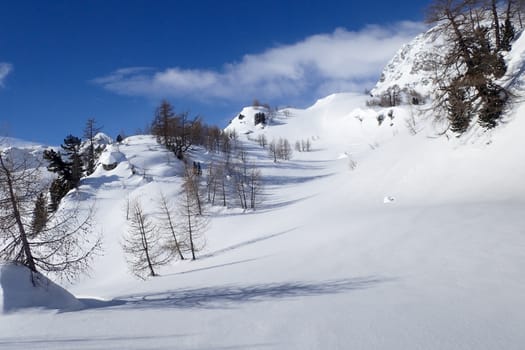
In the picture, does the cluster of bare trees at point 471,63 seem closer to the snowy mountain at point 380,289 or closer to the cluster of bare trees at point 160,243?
the snowy mountain at point 380,289

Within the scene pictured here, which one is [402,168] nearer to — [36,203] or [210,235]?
[210,235]

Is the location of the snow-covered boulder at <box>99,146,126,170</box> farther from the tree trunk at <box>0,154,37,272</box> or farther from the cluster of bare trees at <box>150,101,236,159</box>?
the tree trunk at <box>0,154,37,272</box>

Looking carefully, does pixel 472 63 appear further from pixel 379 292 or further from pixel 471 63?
pixel 379 292

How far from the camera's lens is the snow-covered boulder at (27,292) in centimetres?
714

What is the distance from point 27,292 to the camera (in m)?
7.57

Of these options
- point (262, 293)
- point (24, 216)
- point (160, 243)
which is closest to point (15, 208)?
point (24, 216)

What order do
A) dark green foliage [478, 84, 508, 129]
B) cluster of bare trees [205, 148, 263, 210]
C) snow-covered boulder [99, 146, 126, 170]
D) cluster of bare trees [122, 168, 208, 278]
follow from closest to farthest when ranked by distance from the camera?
dark green foliage [478, 84, 508, 129], cluster of bare trees [122, 168, 208, 278], cluster of bare trees [205, 148, 263, 210], snow-covered boulder [99, 146, 126, 170]

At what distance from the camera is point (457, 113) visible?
64.5 ft

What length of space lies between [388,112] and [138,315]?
443 ft

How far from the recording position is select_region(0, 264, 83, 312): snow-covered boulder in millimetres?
7137

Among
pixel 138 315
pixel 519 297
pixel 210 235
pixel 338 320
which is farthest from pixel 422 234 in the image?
pixel 210 235

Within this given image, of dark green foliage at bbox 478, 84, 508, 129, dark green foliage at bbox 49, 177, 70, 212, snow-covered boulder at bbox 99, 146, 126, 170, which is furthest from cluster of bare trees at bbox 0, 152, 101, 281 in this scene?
snow-covered boulder at bbox 99, 146, 126, 170

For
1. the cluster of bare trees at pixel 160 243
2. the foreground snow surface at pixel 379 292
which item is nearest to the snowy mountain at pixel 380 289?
the foreground snow surface at pixel 379 292

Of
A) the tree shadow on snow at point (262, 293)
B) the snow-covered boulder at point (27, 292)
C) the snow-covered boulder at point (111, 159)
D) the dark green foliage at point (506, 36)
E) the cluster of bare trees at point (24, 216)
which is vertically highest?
the dark green foliage at point (506, 36)
